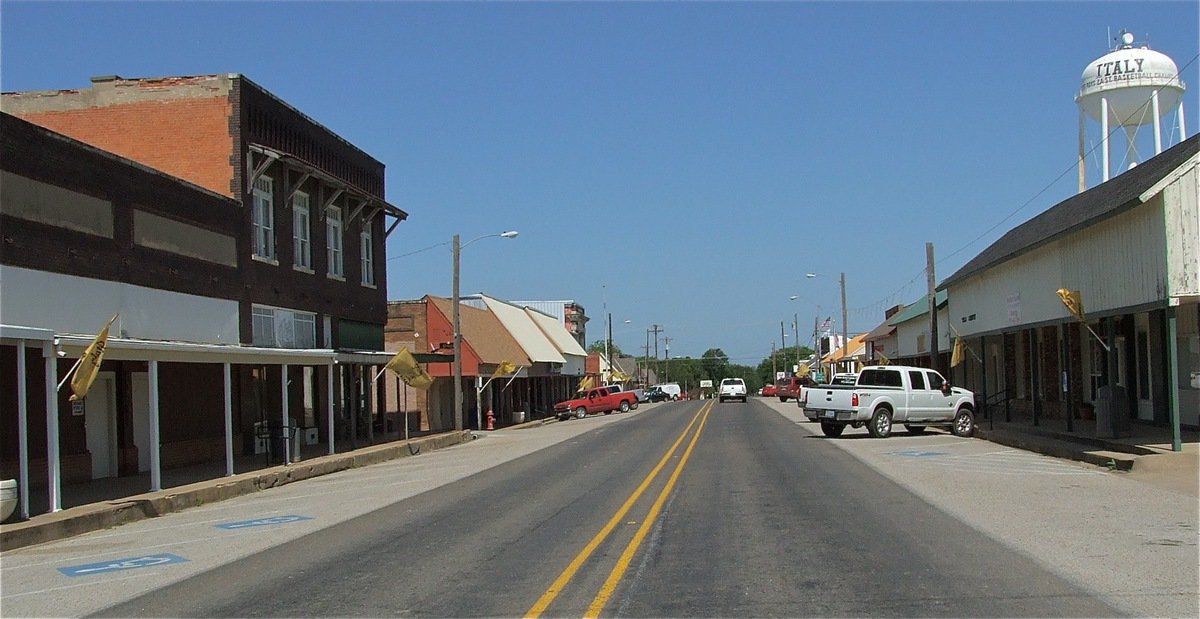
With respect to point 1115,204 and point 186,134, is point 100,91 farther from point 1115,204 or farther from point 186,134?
point 1115,204

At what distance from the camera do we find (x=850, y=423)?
3158cm

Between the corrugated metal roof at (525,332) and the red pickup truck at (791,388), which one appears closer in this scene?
the corrugated metal roof at (525,332)

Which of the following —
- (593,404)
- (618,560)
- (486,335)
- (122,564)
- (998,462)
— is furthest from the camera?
(593,404)

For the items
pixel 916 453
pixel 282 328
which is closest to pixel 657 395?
pixel 282 328

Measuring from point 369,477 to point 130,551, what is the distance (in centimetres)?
1088

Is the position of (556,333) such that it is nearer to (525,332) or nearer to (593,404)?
(525,332)

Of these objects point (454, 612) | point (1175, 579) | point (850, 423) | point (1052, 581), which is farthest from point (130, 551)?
point (850, 423)

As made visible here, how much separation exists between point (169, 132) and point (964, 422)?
2302 centimetres

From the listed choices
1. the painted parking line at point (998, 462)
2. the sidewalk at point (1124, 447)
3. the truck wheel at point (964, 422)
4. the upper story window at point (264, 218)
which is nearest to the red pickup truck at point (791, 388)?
the truck wheel at point (964, 422)

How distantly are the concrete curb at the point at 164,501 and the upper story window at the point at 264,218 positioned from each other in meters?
5.71

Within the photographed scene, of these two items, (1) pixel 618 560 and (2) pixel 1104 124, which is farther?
(2) pixel 1104 124

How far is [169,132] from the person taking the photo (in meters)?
27.9

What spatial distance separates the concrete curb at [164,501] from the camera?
1506 centimetres

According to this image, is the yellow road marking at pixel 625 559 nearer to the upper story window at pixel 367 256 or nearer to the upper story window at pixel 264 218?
the upper story window at pixel 264 218
